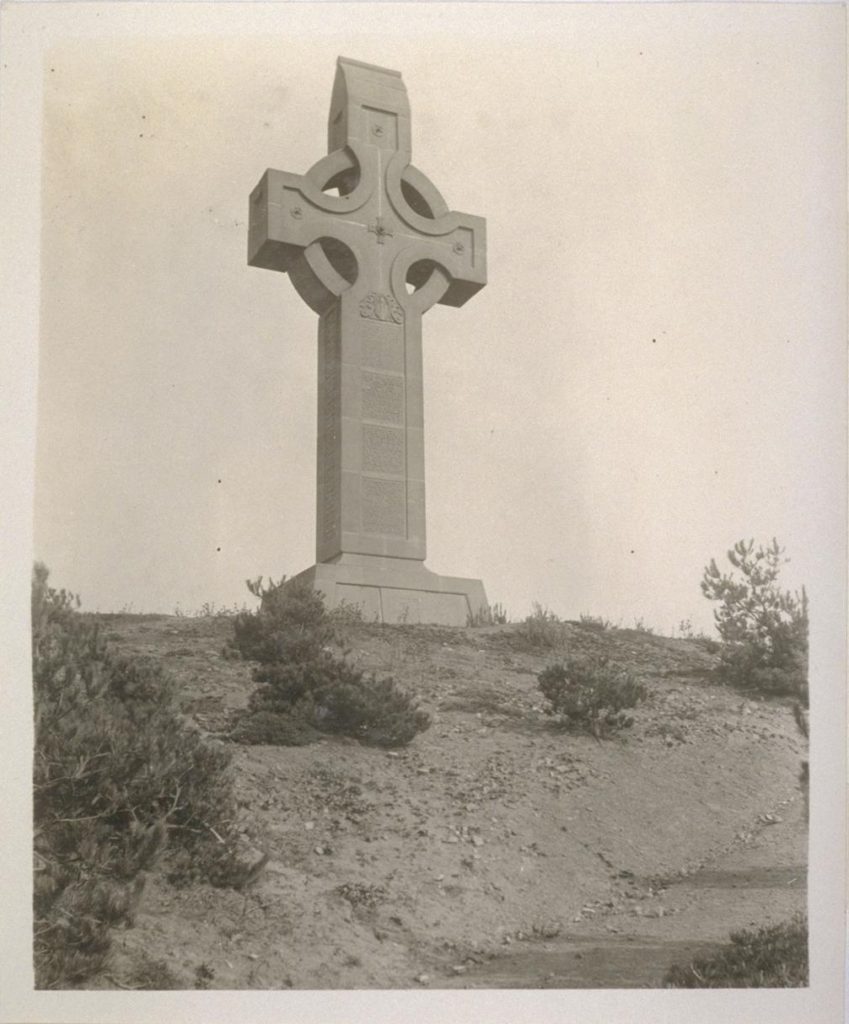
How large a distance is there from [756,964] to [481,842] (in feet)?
7.04

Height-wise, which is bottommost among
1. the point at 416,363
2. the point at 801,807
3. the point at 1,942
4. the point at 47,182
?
the point at 1,942

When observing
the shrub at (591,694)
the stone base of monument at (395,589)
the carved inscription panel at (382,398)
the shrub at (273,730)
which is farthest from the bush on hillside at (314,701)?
the carved inscription panel at (382,398)

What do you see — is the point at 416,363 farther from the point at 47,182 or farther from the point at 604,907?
the point at 604,907

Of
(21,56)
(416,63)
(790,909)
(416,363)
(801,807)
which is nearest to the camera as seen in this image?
(790,909)

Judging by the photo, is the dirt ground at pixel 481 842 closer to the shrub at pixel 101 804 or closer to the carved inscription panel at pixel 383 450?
the shrub at pixel 101 804

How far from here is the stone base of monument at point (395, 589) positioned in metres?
12.0

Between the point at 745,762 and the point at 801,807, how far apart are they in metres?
0.59

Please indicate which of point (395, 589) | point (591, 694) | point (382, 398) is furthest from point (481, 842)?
point (382, 398)

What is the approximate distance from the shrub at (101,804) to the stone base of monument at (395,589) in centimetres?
270

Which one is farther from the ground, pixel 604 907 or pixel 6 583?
pixel 6 583

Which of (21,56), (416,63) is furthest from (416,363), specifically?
(21,56)

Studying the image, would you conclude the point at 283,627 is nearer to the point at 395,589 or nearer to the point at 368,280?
the point at 395,589

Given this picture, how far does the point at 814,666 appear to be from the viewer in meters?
10.4

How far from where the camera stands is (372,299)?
13.5m
